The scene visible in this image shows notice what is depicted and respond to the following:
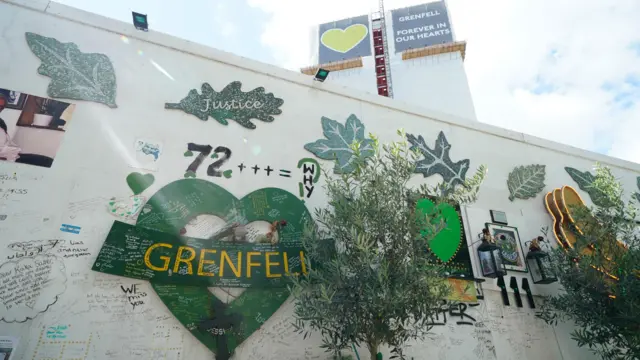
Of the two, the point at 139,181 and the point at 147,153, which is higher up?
the point at 147,153

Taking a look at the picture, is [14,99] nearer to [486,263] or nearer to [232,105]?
[232,105]

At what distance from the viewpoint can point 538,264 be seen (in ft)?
→ 27.5

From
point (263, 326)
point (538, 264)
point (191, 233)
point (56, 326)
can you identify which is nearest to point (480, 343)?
point (538, 264)

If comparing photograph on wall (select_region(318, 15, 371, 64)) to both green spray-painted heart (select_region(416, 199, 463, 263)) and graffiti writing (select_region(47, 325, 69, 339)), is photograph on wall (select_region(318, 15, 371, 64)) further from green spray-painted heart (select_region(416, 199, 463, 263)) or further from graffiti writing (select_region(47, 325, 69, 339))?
graffiti writing (select_region(47, 325, 69, 339))

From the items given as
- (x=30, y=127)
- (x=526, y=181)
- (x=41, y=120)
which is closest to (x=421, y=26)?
(x=526, y=181)

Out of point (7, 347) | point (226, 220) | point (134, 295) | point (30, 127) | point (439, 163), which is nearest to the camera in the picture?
point (7, 347)

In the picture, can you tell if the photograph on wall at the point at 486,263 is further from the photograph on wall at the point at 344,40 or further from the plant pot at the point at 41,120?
the photograph on wall at the point at 344,40

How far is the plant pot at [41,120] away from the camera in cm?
639

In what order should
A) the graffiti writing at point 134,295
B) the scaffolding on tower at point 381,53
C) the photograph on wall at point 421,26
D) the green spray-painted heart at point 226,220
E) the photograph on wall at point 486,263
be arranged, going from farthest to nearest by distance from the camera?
the photograph on wall at point 421,26, the scaffolding on tower at point 381,53, the photograph on wall at point 486,263, the green spray-painted heart at point 226,220, the graffiti writing at point 134,295

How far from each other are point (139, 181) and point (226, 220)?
5.37 ft

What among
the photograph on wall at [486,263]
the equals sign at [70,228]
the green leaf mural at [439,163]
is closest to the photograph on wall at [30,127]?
the equals sign at [70,228]

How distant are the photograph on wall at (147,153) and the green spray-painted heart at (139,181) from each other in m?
0.16

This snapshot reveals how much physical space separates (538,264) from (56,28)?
1106 cm

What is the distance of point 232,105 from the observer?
7.90 m
